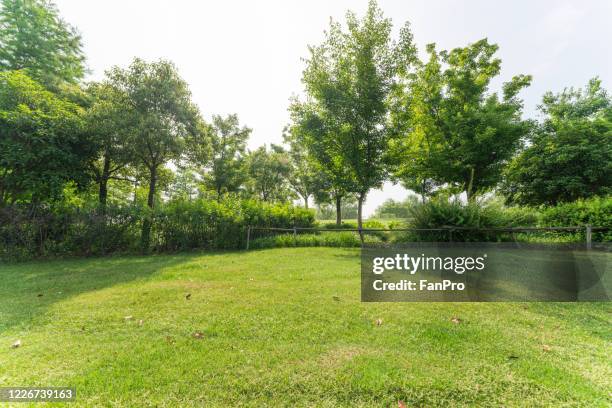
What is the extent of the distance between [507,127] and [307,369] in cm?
1603

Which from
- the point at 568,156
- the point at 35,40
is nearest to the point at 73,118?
the point at 35,40

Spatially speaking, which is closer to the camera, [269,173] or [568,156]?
[568,156]

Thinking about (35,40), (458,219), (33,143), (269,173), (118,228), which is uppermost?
(35,40)

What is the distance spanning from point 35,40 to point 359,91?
16.3m

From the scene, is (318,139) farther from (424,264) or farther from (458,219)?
(424,264)

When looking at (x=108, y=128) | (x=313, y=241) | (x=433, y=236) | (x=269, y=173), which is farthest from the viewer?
(x=269, y=173)

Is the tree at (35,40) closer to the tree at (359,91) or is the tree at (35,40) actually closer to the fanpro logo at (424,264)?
the tree at (359,91)

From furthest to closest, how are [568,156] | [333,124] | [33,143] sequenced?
[568,156] < [333,124] < [33,143]

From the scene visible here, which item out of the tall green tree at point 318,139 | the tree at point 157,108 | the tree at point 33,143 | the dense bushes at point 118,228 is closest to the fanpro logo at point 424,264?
the dense bushes at point 118,228

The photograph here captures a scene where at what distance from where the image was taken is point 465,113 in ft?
42.7

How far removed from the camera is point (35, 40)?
11531mm

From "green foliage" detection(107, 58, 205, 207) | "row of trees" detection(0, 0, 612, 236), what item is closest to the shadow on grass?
"row of trees" detection(0, 0, 612, 236)

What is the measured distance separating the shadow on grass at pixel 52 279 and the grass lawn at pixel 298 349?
47mm

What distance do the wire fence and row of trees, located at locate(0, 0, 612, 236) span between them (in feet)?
8.98
